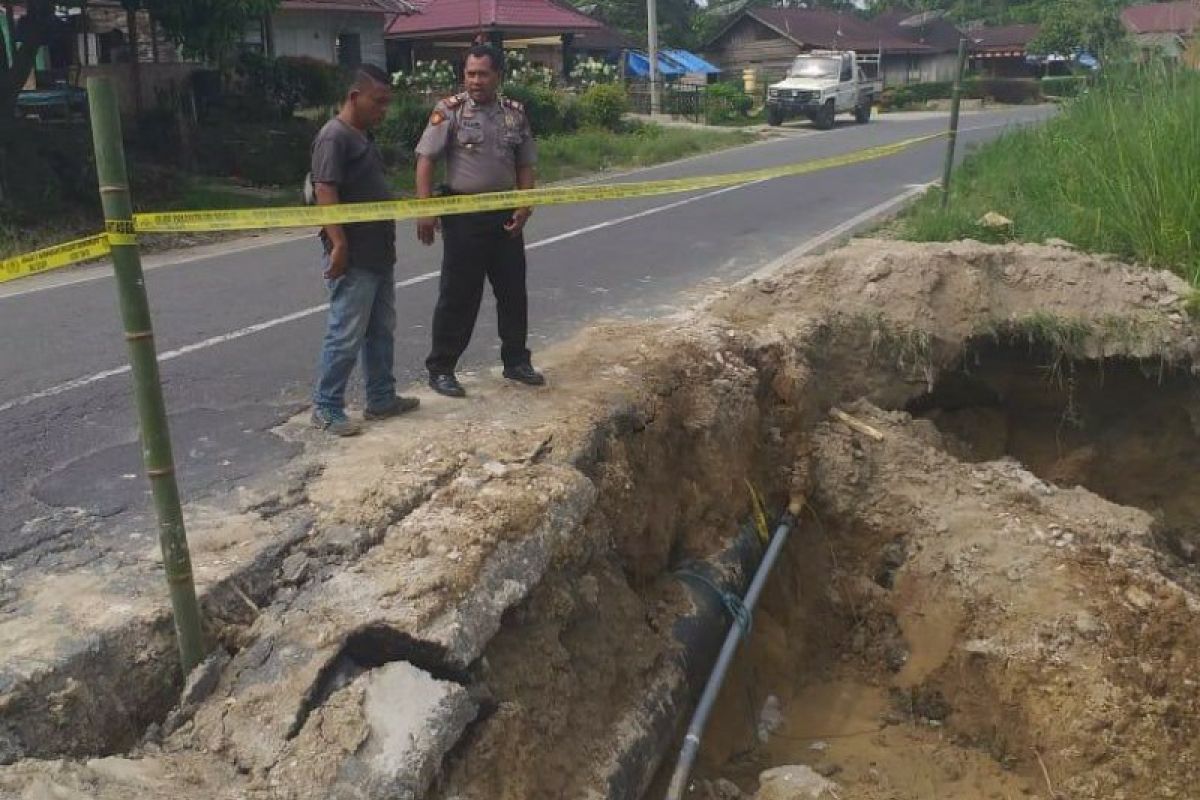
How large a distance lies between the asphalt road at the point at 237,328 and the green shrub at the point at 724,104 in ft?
62.9

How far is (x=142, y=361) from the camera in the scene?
309cm

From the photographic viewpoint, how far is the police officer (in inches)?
208

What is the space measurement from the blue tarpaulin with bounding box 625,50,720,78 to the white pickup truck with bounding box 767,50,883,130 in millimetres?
9820

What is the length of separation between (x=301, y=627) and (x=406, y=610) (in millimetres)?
309

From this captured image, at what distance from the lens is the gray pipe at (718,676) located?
4.14 meters

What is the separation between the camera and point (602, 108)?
27062mm

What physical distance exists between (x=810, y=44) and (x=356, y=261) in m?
48.1

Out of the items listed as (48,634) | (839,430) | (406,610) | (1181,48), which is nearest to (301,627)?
(406,610)

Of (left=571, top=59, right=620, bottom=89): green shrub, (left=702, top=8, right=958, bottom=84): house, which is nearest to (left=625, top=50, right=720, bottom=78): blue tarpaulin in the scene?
(left=702, top=8, right=958, bottom=84): house

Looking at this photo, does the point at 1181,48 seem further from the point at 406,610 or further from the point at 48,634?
the point at 48,634

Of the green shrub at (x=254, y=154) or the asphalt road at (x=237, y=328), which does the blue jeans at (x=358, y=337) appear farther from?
the green shrub at (x=254, y=154)

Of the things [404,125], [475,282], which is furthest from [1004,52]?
[475,282]

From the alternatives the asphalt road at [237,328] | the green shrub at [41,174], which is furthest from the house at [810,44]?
the asphalt road at [237,328]

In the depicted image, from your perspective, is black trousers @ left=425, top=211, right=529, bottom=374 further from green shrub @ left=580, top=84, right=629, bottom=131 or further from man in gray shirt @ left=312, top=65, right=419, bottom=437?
green shrub @ left=580, top=84, right=629, bottom=131
